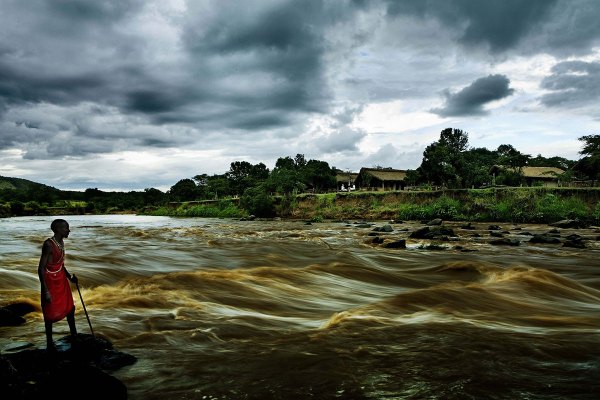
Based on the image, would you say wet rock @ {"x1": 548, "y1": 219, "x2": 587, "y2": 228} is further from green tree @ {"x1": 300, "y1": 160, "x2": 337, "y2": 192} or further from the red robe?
green tree @ {"x1": 300, "y1": 160, "x2": 337, "y2": 192}

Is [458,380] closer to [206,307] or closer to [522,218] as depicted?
[206,307]

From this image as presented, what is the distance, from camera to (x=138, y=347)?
544 cm

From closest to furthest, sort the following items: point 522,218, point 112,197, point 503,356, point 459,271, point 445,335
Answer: point 503,356, point 445,335, point 459,271, point 522,218, point 112,197

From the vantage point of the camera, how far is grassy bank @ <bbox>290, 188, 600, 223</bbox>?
35344 mm

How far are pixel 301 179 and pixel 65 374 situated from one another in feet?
222

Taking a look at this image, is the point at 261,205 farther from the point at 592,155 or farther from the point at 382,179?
the point at 592,155

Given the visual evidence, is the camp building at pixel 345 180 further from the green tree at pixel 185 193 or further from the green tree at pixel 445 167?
the green tree at pixel 185 193

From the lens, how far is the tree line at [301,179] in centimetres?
5144

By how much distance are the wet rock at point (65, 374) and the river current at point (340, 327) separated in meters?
0.39

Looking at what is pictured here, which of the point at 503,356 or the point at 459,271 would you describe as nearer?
the point at 503,356

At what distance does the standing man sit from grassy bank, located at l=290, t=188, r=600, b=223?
121 feet

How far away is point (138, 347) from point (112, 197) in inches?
4847

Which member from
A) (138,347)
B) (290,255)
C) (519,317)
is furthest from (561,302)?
(290,255)

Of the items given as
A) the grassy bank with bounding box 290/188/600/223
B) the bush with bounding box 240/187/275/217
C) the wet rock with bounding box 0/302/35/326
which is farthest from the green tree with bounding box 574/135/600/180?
the wet rock with bounding box 0/302/35/326
